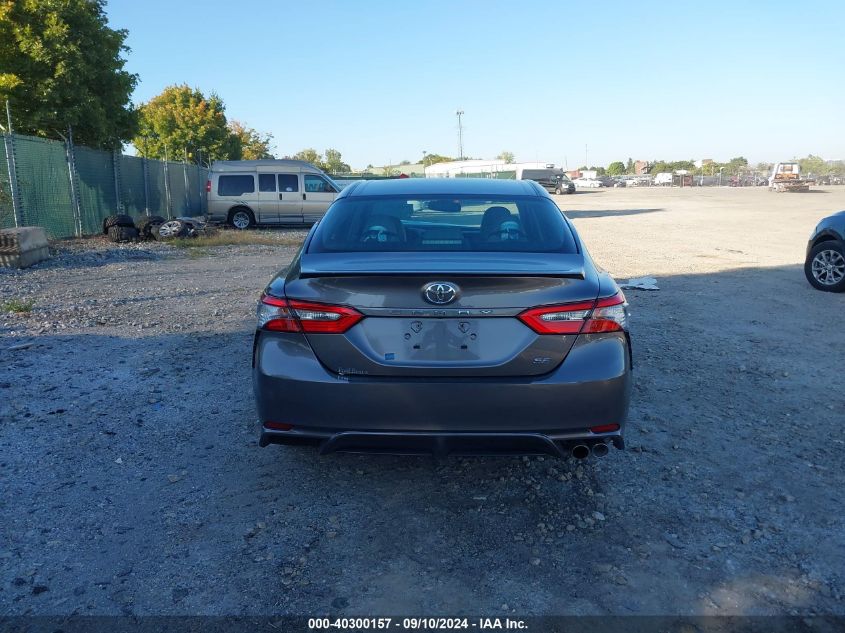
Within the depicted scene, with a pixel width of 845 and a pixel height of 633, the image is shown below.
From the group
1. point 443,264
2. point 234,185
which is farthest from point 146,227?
point 443,264

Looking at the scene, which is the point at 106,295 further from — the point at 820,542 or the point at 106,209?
the point at 106,209

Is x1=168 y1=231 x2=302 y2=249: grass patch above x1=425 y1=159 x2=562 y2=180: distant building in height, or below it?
below

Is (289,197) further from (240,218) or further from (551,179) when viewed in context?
(551,179)

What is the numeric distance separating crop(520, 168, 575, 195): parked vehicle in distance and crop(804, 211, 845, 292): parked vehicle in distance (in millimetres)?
44896

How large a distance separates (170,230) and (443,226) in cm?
1404

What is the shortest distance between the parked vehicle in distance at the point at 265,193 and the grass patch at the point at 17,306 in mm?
14204

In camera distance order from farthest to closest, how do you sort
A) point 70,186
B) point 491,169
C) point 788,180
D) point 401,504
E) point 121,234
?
point 491,169, point 788,180, point 70,186, point 121,234, point 401,504

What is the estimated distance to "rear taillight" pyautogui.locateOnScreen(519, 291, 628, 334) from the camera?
3078 mm

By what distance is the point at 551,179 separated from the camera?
57.8 meters

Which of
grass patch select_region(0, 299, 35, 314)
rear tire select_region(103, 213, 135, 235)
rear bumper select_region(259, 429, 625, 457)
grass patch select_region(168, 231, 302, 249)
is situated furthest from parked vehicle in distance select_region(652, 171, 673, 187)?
rear bumper select_region(259, 429, 625, 457)

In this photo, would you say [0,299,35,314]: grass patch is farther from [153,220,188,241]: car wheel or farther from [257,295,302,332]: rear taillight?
[153,220,188,241]: car wheel

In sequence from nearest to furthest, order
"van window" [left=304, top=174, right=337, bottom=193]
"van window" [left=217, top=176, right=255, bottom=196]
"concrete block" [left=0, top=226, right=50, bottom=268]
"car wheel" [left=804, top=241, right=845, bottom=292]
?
"car wheel" [left=804, top=241, right=845, bottom=292]
"concrete block" [left=0, top=226, right=50, bottom=268]
"van window" [left=217, top=176, right=255, bottom=196]
"van window" [left=304, top=174, right=337, bottom=193]

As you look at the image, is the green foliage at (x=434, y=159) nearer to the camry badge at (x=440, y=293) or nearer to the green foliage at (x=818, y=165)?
the green foliage at (x=818, y=165)

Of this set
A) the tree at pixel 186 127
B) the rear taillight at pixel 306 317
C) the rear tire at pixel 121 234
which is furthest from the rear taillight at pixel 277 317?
the tree at pixel 186 127
